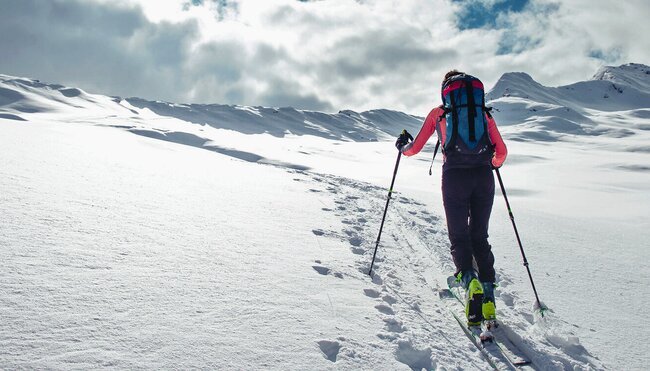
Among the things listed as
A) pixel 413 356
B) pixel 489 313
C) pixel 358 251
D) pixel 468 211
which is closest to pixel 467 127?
pixel 468 211

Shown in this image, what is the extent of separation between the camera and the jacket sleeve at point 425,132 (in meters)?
4.32

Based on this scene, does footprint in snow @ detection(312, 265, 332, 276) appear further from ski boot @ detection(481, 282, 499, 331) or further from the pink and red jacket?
the pink and red jacket

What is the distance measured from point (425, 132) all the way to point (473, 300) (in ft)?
6.09

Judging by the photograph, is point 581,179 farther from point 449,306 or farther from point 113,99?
point 113,99

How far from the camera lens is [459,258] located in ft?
13.3

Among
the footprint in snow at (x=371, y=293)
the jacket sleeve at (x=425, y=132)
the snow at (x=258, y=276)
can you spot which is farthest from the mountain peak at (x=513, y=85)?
the footprint in snow at (x=371, y=293)

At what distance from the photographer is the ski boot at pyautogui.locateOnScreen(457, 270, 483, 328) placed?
3.59m

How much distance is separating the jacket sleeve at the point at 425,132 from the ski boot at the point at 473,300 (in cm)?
152

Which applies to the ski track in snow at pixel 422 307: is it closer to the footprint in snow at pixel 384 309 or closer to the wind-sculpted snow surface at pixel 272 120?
the footprint in snow at pixel 384 309

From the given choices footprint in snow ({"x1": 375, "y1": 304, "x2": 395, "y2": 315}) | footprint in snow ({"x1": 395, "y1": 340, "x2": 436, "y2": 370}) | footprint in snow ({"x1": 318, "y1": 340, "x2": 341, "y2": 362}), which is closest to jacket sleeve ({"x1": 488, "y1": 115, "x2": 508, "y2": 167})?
footprint in snow ({"x1": 375, "y1": 304, "x2": 395, "y2": 315})

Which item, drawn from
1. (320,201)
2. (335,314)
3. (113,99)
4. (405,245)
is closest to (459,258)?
(335,314)

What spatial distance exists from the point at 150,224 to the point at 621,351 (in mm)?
4708

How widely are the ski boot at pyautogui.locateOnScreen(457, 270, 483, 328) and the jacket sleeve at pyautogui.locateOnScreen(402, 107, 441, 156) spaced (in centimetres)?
152

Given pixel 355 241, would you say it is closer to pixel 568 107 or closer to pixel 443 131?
pixel 443 131
